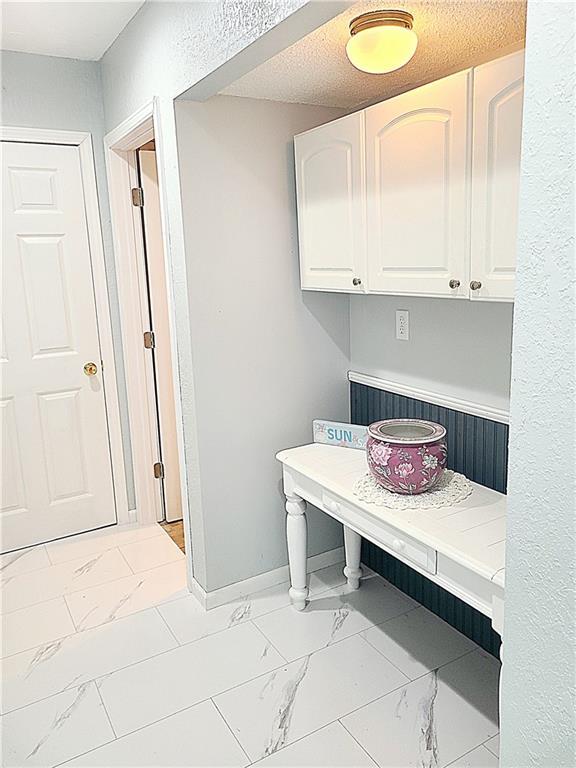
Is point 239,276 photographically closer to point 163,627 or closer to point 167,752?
point 163,627

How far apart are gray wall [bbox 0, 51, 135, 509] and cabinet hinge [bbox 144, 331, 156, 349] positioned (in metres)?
0.44

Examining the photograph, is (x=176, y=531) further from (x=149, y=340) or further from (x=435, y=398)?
(x=435, y=398)

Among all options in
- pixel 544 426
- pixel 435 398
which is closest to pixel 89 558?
pixel 435 398

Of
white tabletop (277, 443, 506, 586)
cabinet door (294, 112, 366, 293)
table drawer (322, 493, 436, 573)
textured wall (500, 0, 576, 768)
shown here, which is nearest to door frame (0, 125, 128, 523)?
cabinet door (294, 112, 366, 293)

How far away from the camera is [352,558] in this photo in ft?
8.96

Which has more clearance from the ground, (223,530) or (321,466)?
(321,466)

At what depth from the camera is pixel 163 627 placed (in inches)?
99.7

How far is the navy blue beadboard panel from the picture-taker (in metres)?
2.16

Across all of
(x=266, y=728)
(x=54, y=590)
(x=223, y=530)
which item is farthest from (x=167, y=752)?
(x=54, y=590)

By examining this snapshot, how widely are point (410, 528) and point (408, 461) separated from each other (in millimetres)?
243

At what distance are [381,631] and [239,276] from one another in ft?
4.85

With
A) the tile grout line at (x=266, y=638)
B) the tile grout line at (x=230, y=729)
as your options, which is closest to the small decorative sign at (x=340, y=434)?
the tile grout line at (x=266, y=638)

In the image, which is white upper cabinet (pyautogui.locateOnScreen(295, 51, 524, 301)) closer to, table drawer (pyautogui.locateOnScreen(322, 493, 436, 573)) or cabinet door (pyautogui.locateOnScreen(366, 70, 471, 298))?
cabinet door (pyautogui.locateOnScreen(366, 70, 471, 298))

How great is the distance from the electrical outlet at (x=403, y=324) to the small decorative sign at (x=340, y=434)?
1.29 feet
